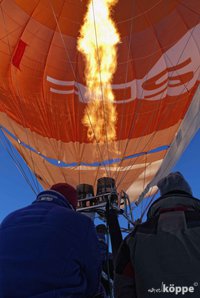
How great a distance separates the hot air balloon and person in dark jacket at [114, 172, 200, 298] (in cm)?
448

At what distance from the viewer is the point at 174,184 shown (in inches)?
65.3

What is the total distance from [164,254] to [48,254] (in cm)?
48

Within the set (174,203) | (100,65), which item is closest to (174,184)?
(174,203)

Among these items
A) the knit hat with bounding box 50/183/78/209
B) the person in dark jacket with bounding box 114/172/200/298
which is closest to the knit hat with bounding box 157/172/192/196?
the person in dark jacket with bounding box 114/172/200/298

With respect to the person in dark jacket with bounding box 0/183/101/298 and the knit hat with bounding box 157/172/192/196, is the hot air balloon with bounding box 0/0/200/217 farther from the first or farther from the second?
the person in dark jacket with bounding box 0/183/101/298

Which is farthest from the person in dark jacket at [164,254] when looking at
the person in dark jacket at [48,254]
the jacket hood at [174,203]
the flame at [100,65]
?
the flame at [100,65]

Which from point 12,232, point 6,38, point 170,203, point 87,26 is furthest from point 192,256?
point 6,38

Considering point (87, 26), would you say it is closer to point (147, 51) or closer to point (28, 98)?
point (147, 51)

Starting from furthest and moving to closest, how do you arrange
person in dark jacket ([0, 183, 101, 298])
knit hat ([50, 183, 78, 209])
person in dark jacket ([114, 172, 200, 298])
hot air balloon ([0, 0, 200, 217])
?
hot air balloon ([0, 0, 200, 217]) → knit hat ([50, 183, 78, 209]) → person in dark jacket ([0, 183, 101, 298]) → person in dark jacket ([114, 172, 200, 298])

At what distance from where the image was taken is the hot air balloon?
225 inches

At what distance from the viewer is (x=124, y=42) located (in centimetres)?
593

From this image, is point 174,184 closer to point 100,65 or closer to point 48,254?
point 48,254

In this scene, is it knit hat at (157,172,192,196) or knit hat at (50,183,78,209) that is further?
knit hat at (50,183,78,209)

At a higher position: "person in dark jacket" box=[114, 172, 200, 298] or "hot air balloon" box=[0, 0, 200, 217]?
"hot air balloon" box=[0, 0, 200, 217]
